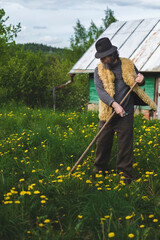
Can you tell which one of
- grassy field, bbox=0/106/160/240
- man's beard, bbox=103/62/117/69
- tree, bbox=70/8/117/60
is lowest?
grassy field, bbox=0/106/160/240

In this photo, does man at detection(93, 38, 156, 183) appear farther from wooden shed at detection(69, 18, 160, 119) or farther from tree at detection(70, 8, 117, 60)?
tree at detection(70, 8, 117, 60)

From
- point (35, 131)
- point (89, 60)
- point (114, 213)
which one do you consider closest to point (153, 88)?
point (89, 60)

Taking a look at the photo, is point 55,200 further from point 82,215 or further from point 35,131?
point 35,131

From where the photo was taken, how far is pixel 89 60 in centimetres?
979

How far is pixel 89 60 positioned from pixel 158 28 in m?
2.68

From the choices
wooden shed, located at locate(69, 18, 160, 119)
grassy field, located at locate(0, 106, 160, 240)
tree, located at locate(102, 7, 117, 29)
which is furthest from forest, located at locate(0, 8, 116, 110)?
tree, located at locate(102, 7, 117, 29)

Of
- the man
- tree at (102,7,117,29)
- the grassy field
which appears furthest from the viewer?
tree at (102,7,117,29)

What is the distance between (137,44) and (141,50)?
1.62 ft

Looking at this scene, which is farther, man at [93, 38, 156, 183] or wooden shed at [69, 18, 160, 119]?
wooden shed at [69, 18, 160, 119]

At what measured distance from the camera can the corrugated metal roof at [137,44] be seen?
770 centimetres

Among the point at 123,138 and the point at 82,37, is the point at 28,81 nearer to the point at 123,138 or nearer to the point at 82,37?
the point at 123,138

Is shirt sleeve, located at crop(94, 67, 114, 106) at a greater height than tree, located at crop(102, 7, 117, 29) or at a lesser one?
lesser

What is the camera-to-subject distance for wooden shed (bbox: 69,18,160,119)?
7750mm

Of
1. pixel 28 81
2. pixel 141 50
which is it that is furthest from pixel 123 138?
pixel 28 81
